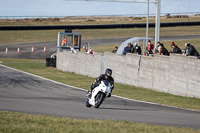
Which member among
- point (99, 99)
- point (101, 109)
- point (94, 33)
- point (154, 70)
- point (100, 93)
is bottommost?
point (101, 109)

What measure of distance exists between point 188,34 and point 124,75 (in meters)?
39.2

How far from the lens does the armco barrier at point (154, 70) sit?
19.4 m

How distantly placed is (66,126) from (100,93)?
4473 millimetres

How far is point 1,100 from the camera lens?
50.7ft

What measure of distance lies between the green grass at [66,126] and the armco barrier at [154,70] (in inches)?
357

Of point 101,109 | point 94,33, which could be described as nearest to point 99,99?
point 101,109

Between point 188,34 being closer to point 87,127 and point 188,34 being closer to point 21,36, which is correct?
point 21,36

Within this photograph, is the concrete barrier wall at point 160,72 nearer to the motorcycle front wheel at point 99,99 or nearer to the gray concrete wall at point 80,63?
the gray concrete wall at point 80,63

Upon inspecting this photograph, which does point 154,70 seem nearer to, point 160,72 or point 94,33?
point 160,72

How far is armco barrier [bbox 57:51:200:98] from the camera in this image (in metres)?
19.4

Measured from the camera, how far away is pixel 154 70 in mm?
22422

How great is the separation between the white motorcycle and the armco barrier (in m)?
5.92

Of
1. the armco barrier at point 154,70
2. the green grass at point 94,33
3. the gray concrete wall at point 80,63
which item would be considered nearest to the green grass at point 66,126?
the armco barrier at point 154,70

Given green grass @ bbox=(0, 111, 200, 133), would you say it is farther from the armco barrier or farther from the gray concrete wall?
the gray concrete wall
